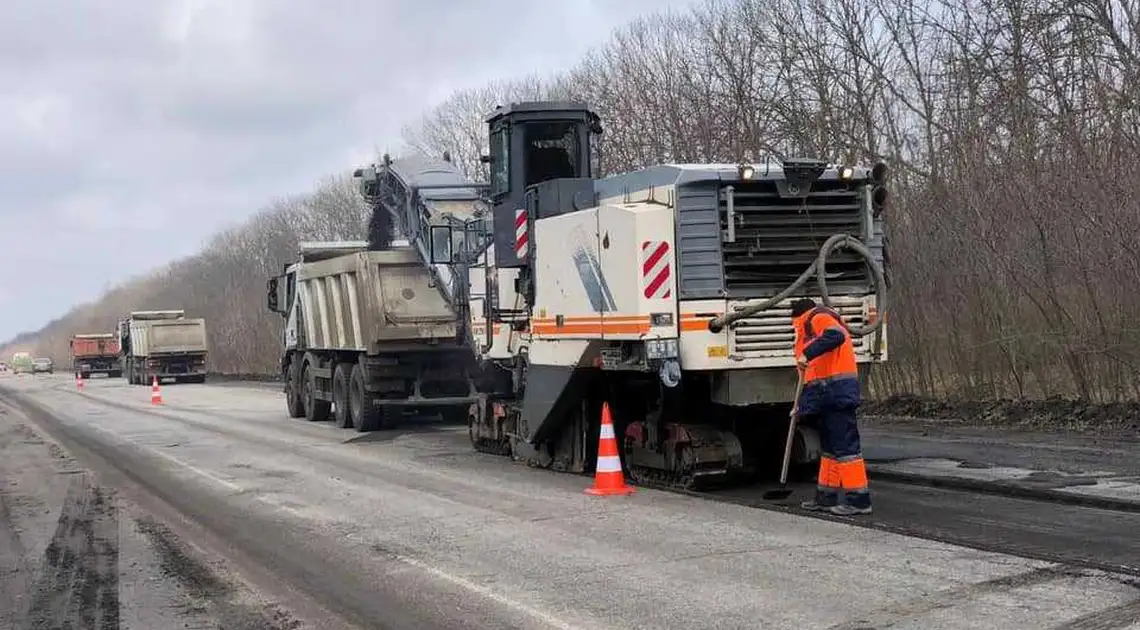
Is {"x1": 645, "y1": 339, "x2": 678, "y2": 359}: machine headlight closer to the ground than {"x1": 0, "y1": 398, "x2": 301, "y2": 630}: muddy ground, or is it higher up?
higher up

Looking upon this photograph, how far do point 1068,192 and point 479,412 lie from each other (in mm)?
8357

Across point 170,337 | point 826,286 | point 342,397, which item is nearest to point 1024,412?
point 826,286

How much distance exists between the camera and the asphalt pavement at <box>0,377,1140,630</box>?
20.5ft

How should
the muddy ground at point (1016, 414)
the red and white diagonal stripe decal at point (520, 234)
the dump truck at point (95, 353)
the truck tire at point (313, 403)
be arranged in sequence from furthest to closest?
1. the dump truck at point (95, 353)
2. the truck tire at point (313, 403)
3. the muddy ground at point (1016, 414)
4. the red and white diagonal stripe decal at point (520, 234)

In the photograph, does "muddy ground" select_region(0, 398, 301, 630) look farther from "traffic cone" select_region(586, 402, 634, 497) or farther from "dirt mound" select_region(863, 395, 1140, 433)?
"dirt mound" select_region(863, 395, 1140, 433)

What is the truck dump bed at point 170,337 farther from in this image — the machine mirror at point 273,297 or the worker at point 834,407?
the worker at point 834,407

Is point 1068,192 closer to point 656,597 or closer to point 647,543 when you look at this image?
point 647,543

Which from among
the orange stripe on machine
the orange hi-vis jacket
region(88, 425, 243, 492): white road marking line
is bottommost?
region(88, 425, 243, 492): white road marking line

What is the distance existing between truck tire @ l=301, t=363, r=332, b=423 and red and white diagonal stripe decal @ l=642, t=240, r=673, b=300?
12.8 meters

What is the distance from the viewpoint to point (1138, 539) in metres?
7.48

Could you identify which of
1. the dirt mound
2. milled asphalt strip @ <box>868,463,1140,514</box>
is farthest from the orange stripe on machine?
the dirt mound

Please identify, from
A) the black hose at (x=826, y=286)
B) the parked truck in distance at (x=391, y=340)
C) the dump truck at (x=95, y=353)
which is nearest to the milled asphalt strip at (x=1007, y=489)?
the black hose at (x=826, y=286)

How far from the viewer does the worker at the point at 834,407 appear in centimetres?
888

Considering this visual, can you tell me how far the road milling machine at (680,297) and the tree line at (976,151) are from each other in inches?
220
